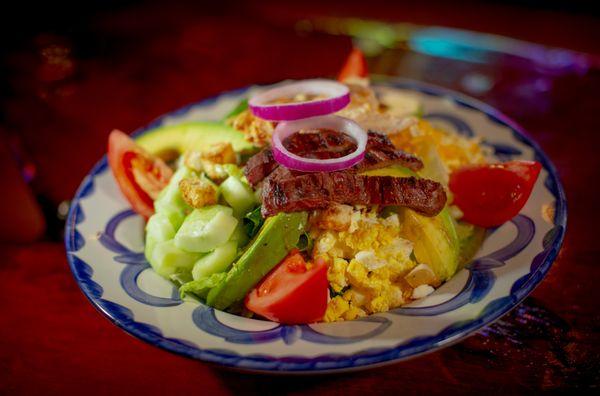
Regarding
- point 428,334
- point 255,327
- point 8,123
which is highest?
point 428,334

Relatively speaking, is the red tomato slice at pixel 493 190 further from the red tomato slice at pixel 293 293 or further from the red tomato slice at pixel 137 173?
the red tomato slice at pixel 137 173

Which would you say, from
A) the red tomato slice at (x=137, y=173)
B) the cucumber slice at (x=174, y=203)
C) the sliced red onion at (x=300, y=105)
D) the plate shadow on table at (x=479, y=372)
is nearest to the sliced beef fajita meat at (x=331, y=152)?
the sliced red onion at (x=300, y=105)

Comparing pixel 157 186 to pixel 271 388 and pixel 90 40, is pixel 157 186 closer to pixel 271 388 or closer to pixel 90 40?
pixel 271 388

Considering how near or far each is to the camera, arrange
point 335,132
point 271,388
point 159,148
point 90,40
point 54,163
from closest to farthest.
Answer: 1. point 271,388
2. point 335,132
3. point 159,148
4. point 54,163
5. point 90,40

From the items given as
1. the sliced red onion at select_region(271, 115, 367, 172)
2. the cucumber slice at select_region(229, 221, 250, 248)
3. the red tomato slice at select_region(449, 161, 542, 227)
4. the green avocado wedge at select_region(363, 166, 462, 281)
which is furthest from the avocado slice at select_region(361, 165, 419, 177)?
the cucumber slice at select_region(229, 221, 250, 248)

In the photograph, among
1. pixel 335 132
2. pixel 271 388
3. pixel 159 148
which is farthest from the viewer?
pixel 159 148

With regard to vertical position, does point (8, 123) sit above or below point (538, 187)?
below

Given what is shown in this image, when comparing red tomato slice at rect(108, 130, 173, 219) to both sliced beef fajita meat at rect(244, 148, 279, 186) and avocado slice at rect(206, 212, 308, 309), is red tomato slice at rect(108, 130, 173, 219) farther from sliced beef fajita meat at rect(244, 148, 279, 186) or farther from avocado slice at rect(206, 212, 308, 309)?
avocado slice at rect(206, 212, 308, 309)

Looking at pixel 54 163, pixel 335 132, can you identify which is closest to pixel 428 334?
pixel 335 132
